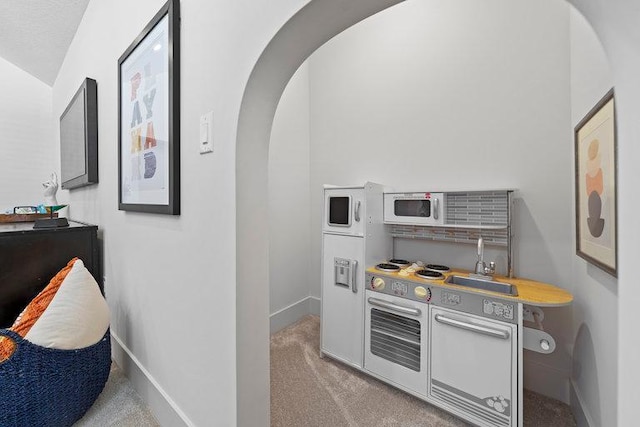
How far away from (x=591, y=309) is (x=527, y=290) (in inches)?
10.6

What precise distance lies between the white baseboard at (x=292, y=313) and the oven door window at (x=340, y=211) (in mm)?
1165

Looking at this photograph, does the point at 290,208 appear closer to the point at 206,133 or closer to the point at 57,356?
the point at 206,133

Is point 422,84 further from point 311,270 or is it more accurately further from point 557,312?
point 311,270

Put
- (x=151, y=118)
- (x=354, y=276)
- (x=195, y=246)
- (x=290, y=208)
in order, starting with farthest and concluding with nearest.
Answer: (x=290, y=208), (x=354, y=276), (x=151, y=118), (x=195, y=246)

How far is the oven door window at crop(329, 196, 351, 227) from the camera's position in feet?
7.11

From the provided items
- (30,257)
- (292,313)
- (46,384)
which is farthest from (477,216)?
(30,257)

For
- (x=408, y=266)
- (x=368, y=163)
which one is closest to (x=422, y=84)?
(x=368, y=163)

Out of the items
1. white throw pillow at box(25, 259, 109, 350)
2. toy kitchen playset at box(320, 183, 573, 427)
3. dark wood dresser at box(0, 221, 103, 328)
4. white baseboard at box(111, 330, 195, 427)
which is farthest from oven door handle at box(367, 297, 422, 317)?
dark wood dresser at box(0, 221, 103, 328)

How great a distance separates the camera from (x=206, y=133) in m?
1.06

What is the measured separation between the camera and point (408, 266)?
2137mm

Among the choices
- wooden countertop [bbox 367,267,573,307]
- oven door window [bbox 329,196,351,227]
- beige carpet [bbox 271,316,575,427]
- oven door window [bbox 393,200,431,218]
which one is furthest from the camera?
oven door window [bbox 329,196,351,227]

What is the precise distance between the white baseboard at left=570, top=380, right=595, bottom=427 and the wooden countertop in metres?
0.56

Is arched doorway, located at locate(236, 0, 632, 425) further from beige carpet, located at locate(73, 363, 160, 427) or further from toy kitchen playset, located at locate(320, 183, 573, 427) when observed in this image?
toy kitchen playset, located at locate(320, 183, 573, 427)

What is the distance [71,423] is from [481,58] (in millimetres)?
3387
